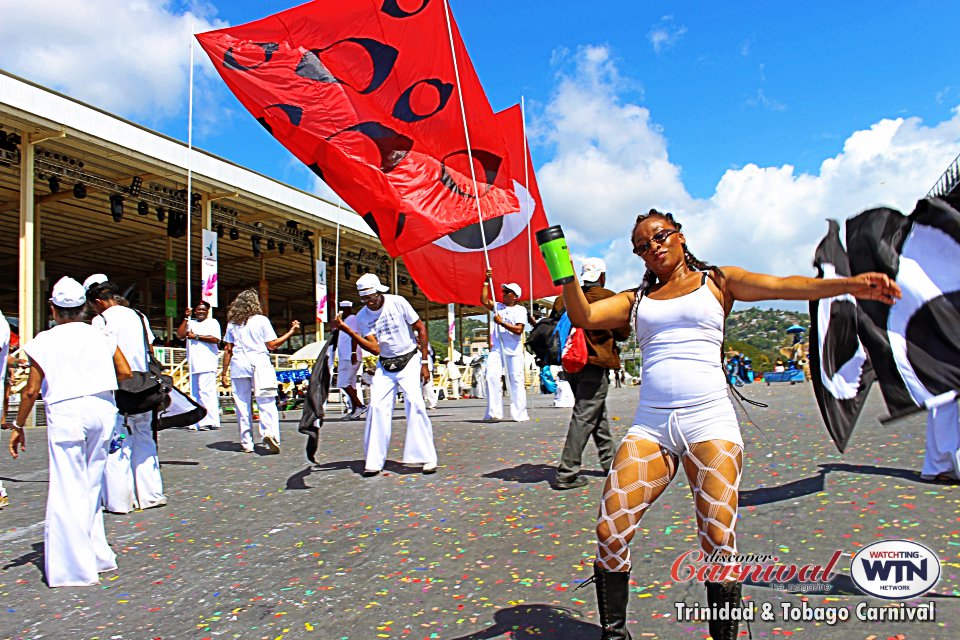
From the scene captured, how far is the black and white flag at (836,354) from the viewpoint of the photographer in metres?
4.01

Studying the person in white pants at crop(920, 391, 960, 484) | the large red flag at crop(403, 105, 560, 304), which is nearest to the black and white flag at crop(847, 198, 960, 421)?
the person in white pants at crop(920, 391, 960, 484)

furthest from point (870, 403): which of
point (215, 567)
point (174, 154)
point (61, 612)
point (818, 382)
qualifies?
point (174, 154)

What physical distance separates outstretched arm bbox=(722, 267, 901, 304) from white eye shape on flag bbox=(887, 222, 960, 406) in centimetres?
90

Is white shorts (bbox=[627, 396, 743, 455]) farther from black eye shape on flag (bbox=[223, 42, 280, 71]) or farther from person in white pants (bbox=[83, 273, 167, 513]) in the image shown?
black eye shape on flag (bbox=[223, 42, 280, 71])

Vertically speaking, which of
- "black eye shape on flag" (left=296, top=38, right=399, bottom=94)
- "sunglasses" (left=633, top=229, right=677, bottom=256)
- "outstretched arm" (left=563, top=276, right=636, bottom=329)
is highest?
"black eye shape on flag" (left=296, top=38, right=399, bottom=94)

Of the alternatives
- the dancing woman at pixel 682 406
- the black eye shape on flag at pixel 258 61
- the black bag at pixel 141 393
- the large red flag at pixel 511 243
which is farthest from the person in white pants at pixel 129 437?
the large red flag at pixel 511 243

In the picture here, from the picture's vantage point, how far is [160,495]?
6.66 m

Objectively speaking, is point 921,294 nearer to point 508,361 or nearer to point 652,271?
point 652,271

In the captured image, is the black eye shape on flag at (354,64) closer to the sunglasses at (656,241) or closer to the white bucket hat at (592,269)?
the white bucket hat at (592,269)

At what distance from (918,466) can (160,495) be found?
20.8 feet

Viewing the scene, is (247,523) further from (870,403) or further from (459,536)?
(870,403)

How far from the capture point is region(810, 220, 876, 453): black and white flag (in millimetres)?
4012

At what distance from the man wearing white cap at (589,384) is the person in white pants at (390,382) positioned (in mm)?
1709

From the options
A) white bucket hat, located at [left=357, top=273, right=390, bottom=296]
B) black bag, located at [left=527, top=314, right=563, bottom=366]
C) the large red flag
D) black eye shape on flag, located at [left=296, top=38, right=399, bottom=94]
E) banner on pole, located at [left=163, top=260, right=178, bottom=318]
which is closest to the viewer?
black bag, located at [left=527, top=314, right=563, bottom=366]
